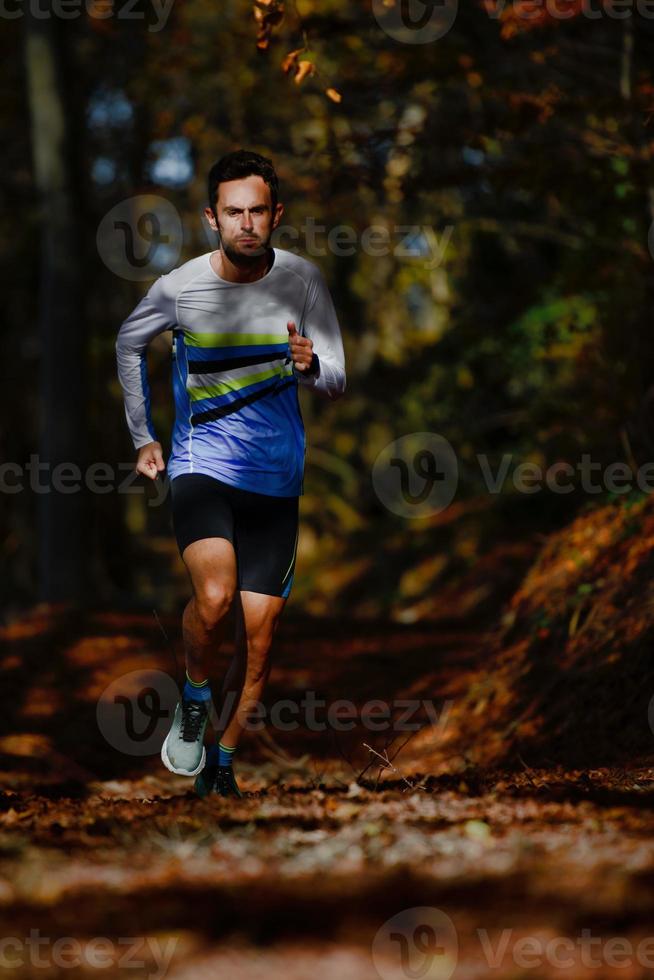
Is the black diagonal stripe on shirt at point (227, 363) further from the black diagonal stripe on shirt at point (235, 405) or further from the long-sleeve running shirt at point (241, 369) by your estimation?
the black diagonal stripe on shirt at point (235, 405)

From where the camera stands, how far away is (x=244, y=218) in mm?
5832

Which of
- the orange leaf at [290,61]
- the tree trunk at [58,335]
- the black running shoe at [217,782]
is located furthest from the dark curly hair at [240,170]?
the tree trunk at [58,335]

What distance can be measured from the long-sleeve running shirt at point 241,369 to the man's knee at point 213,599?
Answer: 44 centimetres

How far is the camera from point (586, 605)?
29.7 feet

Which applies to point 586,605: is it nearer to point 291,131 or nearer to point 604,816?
point 604,816

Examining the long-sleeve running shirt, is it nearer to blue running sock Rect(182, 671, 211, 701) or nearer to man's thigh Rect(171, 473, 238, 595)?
man's thigh Rect(171, 473, 238, 595)

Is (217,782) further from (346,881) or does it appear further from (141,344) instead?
(346,881)

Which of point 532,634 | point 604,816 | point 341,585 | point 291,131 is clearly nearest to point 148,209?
point 291,131

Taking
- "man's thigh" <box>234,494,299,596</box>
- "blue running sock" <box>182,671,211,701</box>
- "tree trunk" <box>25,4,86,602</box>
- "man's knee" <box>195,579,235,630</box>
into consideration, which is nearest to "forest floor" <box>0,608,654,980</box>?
"blue running sock" <box>182,671,211,701</box>

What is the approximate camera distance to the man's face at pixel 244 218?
5801mm

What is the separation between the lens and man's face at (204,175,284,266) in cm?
580

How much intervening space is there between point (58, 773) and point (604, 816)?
5.31 metres

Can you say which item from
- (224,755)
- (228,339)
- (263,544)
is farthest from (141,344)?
(224,755)

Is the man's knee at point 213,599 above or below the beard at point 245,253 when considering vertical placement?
below
